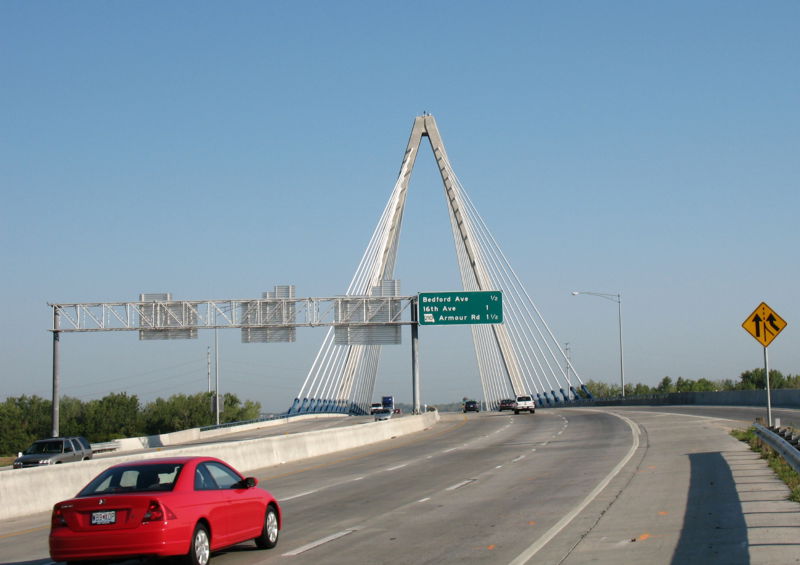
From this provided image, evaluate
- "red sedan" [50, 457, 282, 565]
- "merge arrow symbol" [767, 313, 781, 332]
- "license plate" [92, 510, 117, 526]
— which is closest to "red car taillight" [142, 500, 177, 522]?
"red sedan" [50, 457, 282, 565]

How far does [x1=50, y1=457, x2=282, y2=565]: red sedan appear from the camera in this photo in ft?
36.8

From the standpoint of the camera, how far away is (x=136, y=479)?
39.6ft

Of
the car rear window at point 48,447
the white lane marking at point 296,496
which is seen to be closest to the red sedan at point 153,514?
the white lane marking at point 296,496

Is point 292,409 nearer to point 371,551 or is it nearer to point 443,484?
point 443,484

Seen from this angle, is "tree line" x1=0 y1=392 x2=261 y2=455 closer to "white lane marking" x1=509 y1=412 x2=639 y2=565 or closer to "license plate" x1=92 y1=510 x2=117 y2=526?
"white lane marking" x1=509 y1=412 x2=639 y2=565

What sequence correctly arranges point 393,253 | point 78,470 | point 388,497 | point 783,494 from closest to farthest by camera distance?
point 783,494, point 388,497, point 78,470, point 393,253

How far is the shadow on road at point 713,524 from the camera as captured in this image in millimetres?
11562

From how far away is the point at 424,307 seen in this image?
198ft

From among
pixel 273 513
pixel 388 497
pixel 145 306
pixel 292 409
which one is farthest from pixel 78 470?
pixel 292 409

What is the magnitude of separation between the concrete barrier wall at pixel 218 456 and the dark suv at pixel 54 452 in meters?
1.66

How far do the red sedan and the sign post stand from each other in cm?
1900

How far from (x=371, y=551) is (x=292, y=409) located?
64.6 meters

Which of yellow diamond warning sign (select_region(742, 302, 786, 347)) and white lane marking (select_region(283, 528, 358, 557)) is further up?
yellow diamond warning sign (select_region(742, 302, 786, 347))

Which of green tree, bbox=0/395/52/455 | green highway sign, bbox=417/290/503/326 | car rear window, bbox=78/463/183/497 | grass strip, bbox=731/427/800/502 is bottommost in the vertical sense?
green tree, bbox=0/395/52/455
